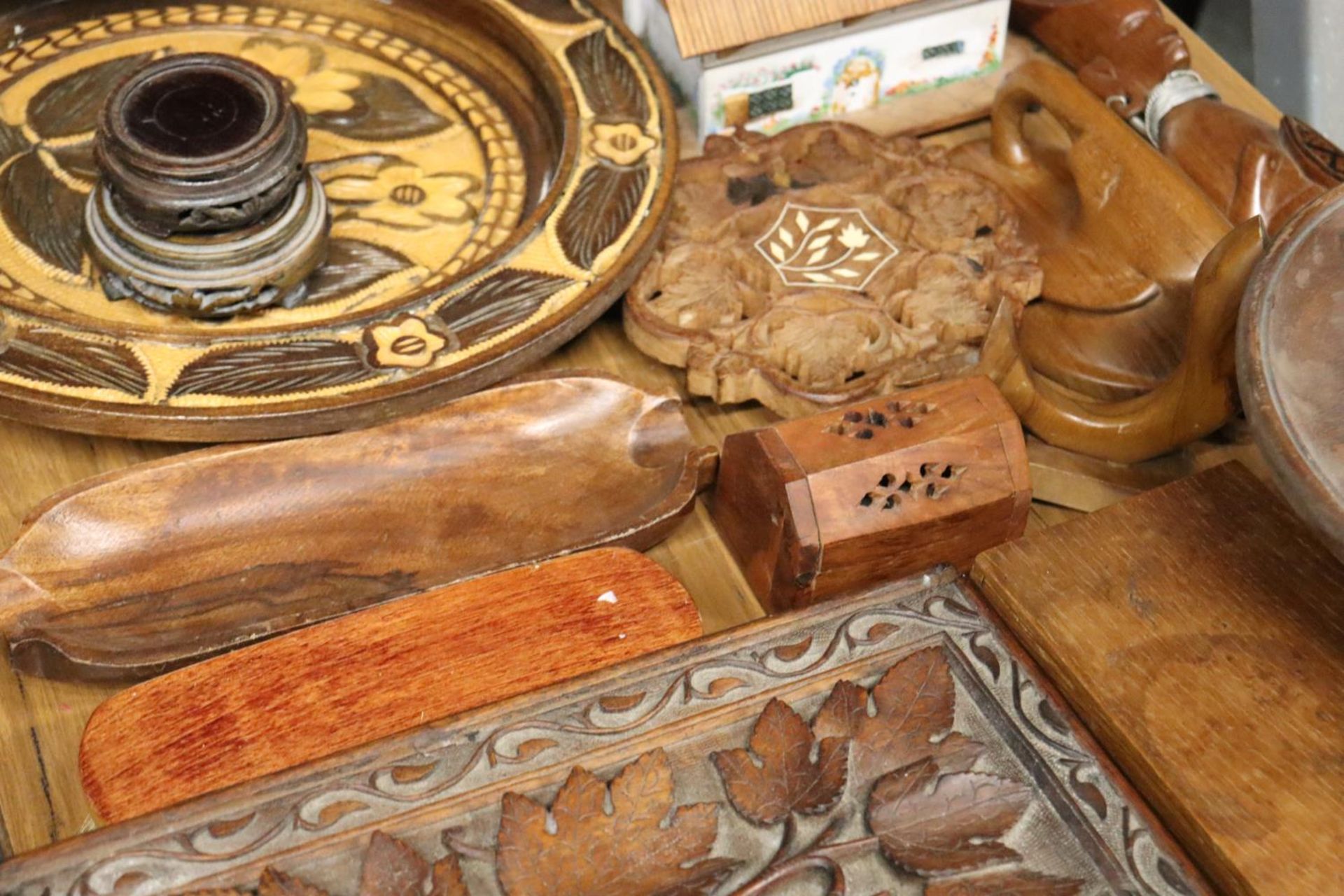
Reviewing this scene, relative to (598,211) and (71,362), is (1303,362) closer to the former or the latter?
(598,211)

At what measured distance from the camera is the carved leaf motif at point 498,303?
1443 mm

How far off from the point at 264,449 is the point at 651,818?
0.54m

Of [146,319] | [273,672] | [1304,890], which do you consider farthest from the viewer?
[146,319]

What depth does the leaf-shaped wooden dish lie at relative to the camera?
1.28m

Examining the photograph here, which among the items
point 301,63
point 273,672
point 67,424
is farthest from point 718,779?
point 301,63

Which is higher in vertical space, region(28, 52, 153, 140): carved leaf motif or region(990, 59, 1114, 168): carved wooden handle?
region(28, 52, 153, 140): carved leaf motif

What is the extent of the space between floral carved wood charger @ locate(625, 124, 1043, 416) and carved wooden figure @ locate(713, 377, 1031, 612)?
0.46 ft

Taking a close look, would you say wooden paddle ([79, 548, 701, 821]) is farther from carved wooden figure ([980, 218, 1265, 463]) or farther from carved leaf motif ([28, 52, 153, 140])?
carved leaf motif ([28, 52, 153, 140])

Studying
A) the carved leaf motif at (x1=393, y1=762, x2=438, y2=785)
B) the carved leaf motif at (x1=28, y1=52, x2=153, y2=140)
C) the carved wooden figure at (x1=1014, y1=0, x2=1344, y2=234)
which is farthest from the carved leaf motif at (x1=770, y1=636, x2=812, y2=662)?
the carved leaf motif at (x1=28, y1=52, x2=153, y2=140)

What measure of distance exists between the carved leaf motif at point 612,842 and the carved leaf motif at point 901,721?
0.11 meters

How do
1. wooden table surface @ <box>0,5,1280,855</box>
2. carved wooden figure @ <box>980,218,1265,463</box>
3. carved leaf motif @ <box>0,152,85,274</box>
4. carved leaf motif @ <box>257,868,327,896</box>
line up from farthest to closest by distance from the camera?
carved leaf motif @ <box>0,152,85,274</box> → carved wooden figure @ <box>980,218,1265,463</box> → wooden table surface @ <box>0,5,1280,855</box> → carved leaf motif @ <box>257,868,327,896</box>

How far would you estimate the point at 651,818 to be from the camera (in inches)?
41.1

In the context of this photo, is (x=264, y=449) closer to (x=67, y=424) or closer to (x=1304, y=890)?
(x=67, y=424)

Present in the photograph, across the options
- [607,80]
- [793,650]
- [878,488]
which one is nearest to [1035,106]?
[607,80]
